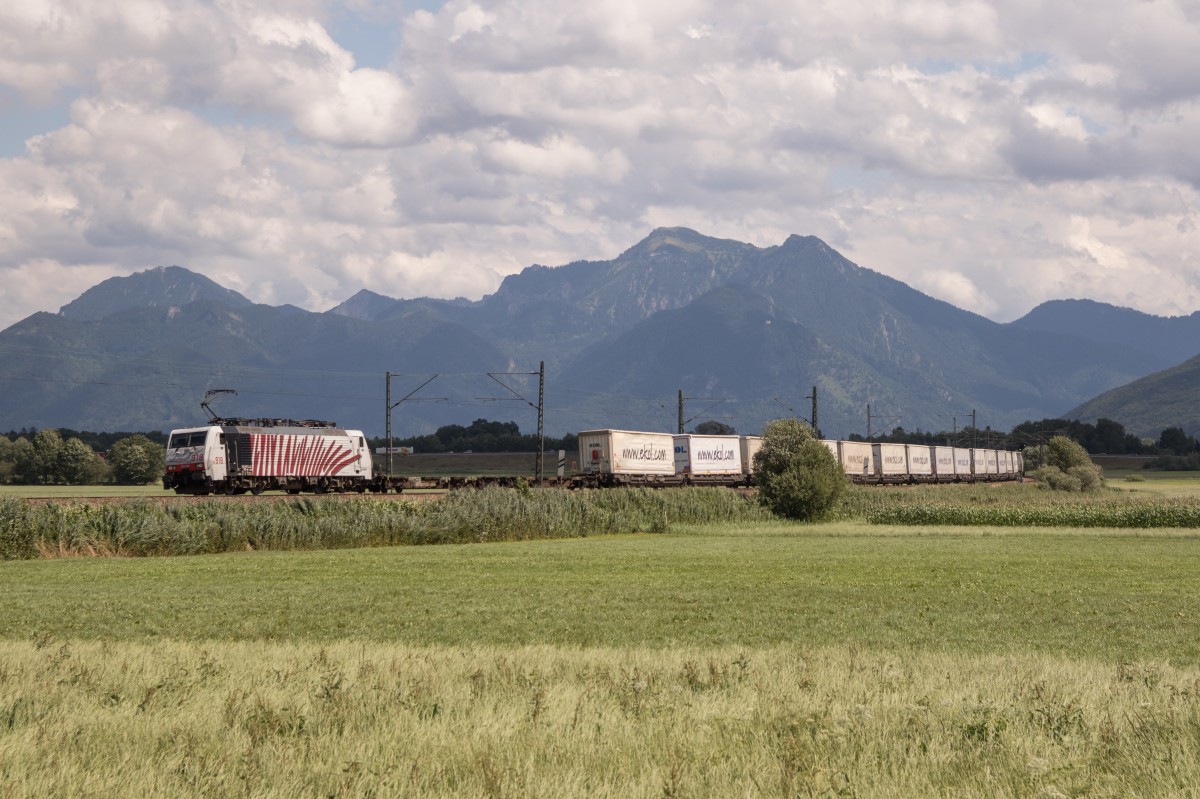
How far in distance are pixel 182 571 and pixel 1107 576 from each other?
90.1ft

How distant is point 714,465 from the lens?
87.0 m

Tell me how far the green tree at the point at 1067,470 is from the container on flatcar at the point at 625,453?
49964mm

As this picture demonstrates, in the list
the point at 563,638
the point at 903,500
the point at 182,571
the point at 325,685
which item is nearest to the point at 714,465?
the point at 903,500

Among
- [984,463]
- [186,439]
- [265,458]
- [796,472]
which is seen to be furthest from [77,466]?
[984,463]

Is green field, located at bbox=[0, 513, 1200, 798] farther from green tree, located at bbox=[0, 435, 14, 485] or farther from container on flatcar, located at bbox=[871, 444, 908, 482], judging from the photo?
green tree, located at bbox=[0, 435, 14, 485]

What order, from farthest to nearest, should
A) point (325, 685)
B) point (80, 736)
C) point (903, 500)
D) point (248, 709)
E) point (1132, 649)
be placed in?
point (903, 500) < point (1132, 649) < point (325, 685) < point (248, 709) < point (80, 736)

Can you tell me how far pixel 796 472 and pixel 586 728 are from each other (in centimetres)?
5585

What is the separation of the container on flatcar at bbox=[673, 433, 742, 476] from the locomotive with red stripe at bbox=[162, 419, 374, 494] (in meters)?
22.7

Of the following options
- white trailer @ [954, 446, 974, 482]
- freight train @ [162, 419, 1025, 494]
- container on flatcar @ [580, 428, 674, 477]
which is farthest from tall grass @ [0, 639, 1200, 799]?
white trailer @ [954, 446, 974, 482]

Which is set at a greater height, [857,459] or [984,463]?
[857,459]

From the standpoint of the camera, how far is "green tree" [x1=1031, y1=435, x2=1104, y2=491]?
11238 centimetres

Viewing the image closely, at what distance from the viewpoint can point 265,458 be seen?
2621 inches

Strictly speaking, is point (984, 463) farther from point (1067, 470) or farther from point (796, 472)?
point (796, 472)

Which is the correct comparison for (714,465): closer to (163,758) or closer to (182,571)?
(182,571)
